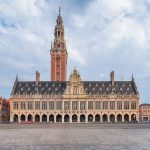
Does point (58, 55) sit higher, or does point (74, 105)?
point (58, 55)

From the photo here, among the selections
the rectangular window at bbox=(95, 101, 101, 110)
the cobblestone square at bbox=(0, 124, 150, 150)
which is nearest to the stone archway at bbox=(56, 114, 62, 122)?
the rectangular window at bbox=(95, 101, 101, 110)

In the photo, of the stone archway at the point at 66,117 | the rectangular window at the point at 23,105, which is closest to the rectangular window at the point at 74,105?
the stone archway at the point at 66,117

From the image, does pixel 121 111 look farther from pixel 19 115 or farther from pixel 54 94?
pixel 19 115

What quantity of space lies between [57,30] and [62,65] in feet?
41.5

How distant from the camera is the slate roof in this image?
129 meters

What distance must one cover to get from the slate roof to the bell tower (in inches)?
465

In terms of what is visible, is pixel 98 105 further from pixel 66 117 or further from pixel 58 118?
pixel 58 118

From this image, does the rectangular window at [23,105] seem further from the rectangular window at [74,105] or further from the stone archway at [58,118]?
the rectangular window at [74,105]

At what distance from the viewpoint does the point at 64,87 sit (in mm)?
130000

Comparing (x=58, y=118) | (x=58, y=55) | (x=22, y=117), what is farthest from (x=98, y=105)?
(x=58, y=55)

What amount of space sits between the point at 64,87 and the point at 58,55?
61.0ft

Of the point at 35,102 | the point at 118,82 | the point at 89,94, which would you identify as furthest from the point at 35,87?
the point at 118,82

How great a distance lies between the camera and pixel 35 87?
13025 centimetres

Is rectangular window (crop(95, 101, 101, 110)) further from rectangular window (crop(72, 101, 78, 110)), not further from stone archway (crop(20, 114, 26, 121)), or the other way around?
stone archway (crop(20, 114, 26, 121))
